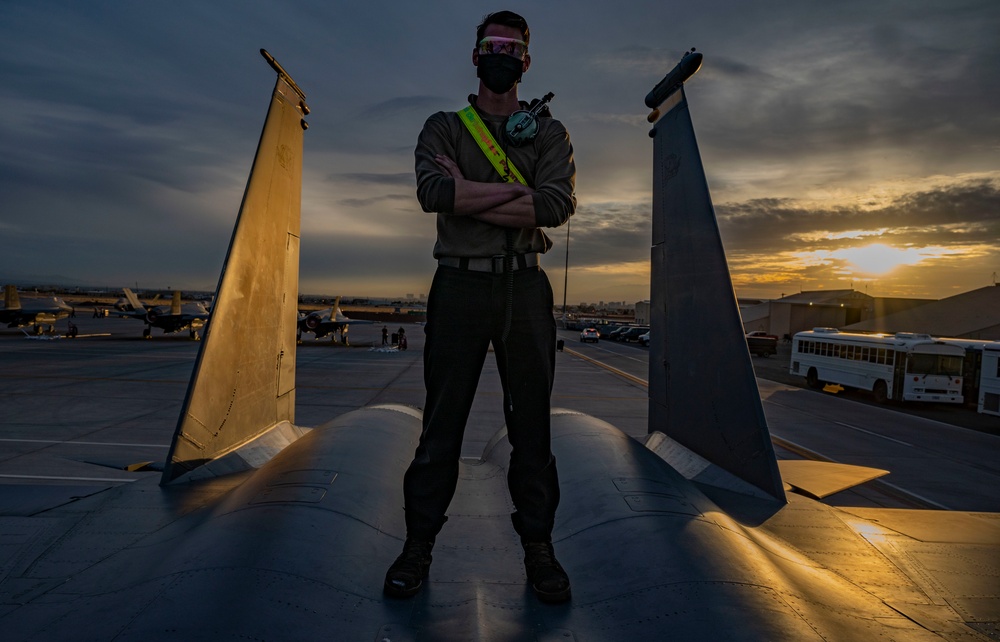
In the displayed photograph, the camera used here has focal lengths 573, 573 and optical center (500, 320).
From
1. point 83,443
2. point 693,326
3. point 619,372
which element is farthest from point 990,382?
point 83,443

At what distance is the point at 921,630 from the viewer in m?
2.16

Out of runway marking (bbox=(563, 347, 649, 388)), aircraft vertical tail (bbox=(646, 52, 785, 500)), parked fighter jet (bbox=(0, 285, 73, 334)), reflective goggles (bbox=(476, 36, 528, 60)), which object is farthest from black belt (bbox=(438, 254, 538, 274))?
parked fighter jet (bbox=(0, 285, 73, 334))

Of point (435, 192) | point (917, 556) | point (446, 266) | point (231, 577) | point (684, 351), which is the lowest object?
point (917, 556)

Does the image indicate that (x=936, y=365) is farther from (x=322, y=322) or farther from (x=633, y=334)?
(x=633, y=334)

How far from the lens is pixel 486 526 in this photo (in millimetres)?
3369

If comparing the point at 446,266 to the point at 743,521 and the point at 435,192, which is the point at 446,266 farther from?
the point at 743,521

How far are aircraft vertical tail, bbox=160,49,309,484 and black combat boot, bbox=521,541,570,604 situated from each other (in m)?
2.68

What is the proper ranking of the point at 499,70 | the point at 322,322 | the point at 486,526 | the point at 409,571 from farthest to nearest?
the point at 322,322, the point at 486,526, the point at 499,70, the point at 409,571

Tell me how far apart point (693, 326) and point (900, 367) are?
19006 mm

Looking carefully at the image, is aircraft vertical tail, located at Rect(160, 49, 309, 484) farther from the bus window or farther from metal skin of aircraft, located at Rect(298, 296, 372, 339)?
metal skin of aircraft, located at Rect(298, 296, 372, 339)

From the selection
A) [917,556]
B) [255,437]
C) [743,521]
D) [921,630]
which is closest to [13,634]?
[255,437]

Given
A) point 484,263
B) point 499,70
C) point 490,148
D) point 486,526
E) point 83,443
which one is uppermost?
point 499,70

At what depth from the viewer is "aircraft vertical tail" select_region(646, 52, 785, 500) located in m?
4.16

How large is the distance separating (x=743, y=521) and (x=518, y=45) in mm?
2989
